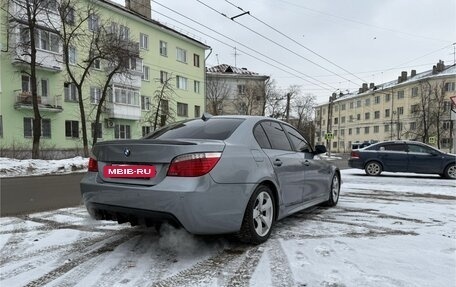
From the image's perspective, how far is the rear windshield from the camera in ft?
14.5

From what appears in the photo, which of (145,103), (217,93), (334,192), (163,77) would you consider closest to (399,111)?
(217,93)

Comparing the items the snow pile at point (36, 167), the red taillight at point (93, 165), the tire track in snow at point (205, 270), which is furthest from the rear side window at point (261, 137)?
the snow pile at point (36, 167)

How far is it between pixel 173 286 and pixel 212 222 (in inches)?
29.7

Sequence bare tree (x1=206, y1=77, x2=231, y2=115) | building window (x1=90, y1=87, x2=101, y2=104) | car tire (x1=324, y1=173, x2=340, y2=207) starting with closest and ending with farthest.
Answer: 1. car tire (x1=324, y1=173, x2=340, y2=207)
2. building window (x1=90, y1=87, x2=101, y2=104)
3. bare tree (x1=206, y1=77, x2=231, y2=115)

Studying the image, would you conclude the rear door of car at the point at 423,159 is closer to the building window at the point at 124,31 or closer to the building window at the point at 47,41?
the building window at the point at 124,31

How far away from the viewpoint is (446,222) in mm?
5625

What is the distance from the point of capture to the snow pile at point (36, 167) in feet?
55.7

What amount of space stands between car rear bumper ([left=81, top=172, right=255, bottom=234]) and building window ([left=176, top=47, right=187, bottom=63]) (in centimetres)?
3833

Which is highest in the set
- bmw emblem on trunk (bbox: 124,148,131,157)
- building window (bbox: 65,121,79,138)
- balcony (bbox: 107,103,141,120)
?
balcony (bbox: 107,103,141,120)

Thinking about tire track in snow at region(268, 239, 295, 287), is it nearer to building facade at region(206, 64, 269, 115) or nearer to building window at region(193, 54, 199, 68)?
building window at region(193, 54, 199, 68)

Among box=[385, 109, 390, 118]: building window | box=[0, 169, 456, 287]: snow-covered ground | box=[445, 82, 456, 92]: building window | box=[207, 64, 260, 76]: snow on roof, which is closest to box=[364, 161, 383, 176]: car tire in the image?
box=[0, 169, 456, 287]: snow-covered ground

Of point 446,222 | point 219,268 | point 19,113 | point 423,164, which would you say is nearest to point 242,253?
point 219,268

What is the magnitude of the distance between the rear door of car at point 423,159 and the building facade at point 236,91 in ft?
140

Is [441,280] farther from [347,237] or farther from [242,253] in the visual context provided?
[242,253]
